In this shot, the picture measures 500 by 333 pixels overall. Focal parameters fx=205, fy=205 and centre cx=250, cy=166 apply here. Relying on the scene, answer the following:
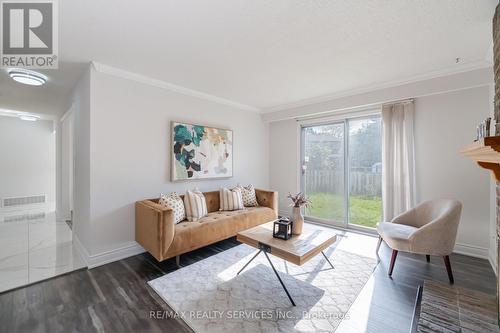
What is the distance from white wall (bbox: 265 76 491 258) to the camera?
8.81 ft

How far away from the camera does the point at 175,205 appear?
2867 mm

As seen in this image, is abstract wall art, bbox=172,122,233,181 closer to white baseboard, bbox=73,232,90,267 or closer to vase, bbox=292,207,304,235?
white baseboard, bbox=73,232,90,267

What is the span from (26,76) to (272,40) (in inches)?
125

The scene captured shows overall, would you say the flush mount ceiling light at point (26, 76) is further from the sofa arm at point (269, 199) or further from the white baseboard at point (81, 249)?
the sofa arm at point (269, 199)

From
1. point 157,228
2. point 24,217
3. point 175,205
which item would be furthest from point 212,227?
point 24,217

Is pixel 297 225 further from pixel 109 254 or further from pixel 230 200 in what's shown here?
pixel 109 254

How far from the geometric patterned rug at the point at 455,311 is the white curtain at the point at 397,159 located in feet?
4.96

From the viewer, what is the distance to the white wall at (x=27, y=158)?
5004mm

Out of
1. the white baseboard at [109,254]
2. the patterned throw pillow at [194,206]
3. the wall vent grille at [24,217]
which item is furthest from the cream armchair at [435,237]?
the wall vent grille at [24,217]

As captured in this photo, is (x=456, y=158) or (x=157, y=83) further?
(x=157, y=83)

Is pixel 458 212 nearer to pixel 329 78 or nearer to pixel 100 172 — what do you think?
pixel 329 78

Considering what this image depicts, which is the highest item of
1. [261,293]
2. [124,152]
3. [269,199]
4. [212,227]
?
[124,152]

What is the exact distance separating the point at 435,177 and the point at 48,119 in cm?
852

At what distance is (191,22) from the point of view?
1.80 metres
